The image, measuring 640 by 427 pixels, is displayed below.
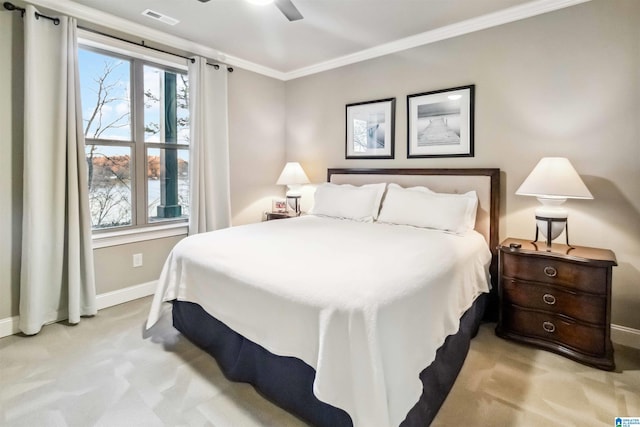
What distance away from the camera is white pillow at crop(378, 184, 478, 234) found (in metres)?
2.71

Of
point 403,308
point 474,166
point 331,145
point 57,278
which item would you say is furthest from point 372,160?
point 57,278

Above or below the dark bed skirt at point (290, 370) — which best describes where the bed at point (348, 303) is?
above

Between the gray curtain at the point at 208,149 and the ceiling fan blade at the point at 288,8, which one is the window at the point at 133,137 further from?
the ceiling fan blade at the point at 288,8

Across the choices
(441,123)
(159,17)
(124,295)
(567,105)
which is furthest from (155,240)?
(567,105)

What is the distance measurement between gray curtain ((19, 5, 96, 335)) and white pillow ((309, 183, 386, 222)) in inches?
83.7

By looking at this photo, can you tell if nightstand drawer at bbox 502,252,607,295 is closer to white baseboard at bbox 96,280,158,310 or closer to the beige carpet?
the beige carpet

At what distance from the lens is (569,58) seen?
2.52 metres

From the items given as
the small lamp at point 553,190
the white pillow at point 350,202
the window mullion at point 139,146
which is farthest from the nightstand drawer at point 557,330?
the window mullion at point 139,146

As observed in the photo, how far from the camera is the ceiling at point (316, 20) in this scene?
263 cm

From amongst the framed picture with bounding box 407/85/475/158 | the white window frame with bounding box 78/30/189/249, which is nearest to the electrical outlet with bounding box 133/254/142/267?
the white window frame with bounding box 78/30/189/249

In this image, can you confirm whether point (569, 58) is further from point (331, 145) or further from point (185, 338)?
point (185, 338)

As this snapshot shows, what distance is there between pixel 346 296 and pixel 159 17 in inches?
115

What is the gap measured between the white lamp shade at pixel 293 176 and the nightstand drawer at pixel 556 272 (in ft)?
7.63

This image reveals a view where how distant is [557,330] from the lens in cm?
229
